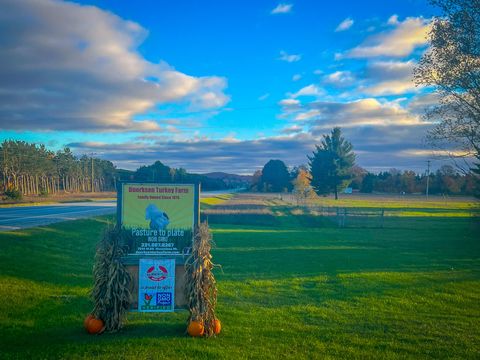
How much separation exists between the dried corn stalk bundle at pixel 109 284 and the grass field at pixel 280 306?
0.97 feet

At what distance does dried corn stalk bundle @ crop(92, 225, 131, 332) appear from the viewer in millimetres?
6422

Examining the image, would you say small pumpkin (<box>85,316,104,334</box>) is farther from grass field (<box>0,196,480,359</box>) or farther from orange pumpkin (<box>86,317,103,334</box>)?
grass field (<box>0,196,480,359</box>)

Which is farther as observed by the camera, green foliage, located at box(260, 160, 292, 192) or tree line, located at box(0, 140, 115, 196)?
green foliage, located at box(260, 160, 292, 192)

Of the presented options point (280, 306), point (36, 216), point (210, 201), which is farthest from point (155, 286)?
point (210, 201)

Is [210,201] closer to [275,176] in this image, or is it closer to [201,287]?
[201,287]

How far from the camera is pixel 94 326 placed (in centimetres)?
634

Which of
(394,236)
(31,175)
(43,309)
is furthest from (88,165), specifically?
(43,309)

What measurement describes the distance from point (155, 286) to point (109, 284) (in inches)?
30.8

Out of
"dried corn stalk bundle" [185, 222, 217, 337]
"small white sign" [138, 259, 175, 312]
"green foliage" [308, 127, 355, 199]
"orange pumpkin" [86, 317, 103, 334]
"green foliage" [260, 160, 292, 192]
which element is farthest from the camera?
"green foliage" [260, 160, 292, 192]

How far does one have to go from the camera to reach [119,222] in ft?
22.3

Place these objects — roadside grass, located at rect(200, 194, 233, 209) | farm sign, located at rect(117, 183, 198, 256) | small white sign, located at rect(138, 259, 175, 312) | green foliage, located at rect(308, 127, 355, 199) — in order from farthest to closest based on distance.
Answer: green foliage, located at rect(308, 127, 355, 199) < roadside grass, located at rect(200, 194, 233, 209) < farm sign, located at rect(117, 183, 198, 256) < small white sign, located at rect(138, 259, 175, 312)

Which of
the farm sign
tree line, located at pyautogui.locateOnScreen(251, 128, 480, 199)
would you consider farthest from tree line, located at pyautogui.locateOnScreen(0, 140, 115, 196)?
the farm sign

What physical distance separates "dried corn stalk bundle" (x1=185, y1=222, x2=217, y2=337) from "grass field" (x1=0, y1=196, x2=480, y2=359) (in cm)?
34

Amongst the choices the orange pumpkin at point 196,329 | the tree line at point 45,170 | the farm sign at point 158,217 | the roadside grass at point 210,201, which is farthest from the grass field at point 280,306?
the tree line at point 45,170
